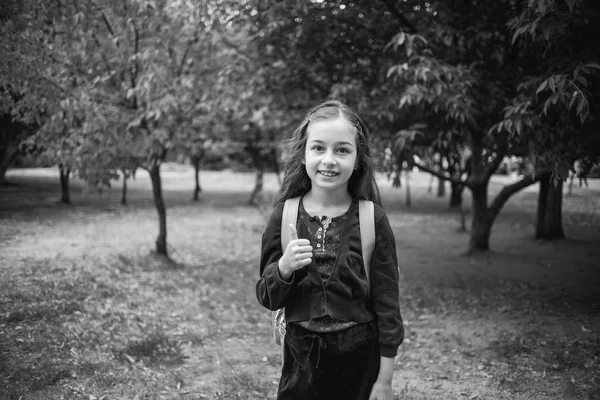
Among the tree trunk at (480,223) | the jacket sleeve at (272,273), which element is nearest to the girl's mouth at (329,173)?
the jacket sleeve at (272,273)

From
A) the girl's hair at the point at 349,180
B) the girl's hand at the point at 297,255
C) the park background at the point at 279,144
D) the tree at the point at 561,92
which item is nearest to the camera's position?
the girl's hand at the point at 297,255

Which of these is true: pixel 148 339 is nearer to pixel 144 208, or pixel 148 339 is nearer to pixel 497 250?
pixel 497 250

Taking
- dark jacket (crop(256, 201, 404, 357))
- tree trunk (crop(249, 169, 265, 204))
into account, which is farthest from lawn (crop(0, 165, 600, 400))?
tree trunk (crop(249, 169, 265, 204))

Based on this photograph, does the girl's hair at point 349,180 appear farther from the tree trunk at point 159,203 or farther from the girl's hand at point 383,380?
the tree trunk at point 159,203

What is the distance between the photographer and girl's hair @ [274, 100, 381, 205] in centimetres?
218

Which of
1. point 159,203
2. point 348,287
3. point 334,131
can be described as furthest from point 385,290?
point 159,203

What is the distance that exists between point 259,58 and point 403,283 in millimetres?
4567

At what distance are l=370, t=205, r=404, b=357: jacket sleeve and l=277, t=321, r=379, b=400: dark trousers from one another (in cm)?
8

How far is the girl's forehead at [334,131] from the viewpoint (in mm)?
2062

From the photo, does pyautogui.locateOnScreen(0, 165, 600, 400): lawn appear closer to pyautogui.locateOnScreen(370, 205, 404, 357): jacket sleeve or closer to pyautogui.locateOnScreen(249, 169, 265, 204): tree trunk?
pyautogui.locateOnScreen(370, 205, 404, 357): jacket sleeve

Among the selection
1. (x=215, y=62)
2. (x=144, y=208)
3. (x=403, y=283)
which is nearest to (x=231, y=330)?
(x=403, y=283)

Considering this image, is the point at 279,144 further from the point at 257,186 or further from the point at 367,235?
the point at 257,186

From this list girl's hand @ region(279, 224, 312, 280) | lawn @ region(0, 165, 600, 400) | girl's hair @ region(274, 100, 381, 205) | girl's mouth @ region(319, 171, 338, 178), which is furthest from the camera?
lawn @ region(0, 165, 600, 400)

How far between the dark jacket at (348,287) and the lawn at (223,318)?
2.37 meters
